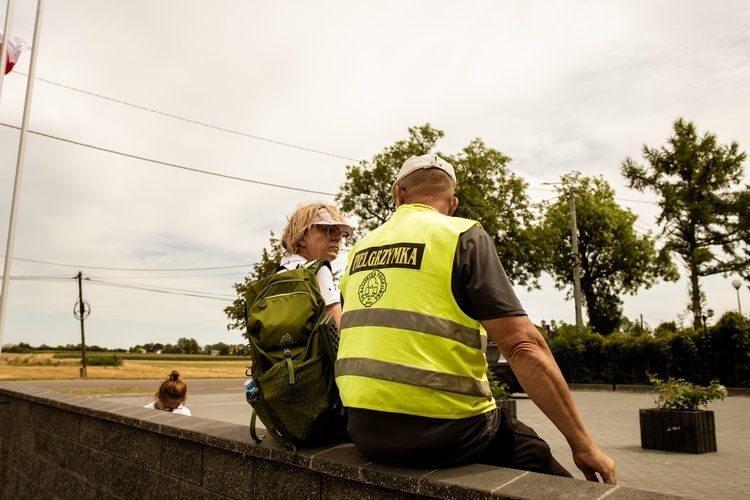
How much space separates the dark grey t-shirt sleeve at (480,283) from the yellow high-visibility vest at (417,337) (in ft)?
0.10

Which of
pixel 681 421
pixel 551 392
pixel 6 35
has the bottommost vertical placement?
pixel 681 421

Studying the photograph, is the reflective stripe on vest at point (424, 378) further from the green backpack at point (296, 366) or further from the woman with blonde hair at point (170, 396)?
the woman with blonde hair at point (170, 396)

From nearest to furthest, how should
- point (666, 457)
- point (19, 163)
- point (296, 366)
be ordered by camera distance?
1. point (296, 366)
2. point (666, 457)
3. point (19, 163)

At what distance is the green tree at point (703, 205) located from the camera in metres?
37.1

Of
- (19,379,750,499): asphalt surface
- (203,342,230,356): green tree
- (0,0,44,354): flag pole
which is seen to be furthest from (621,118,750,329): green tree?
(203,342,230,356): green tree

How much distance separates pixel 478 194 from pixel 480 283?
3706 cm

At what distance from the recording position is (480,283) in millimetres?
2107

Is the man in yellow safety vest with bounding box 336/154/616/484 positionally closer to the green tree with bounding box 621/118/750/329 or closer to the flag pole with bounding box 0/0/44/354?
the flag pole with bounding box 0/0/44/354

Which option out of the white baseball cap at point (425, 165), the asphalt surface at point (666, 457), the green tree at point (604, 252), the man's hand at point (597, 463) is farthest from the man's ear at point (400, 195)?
the green tree at point (604, 252)

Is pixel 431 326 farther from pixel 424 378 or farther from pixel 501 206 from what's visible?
pixel 501 206

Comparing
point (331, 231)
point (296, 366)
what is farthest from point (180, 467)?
point (331, 231)

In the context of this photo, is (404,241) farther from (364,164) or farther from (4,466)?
(364,164)

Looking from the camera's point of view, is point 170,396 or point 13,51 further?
point 13,51

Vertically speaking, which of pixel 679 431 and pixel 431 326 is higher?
pixel 431 326
